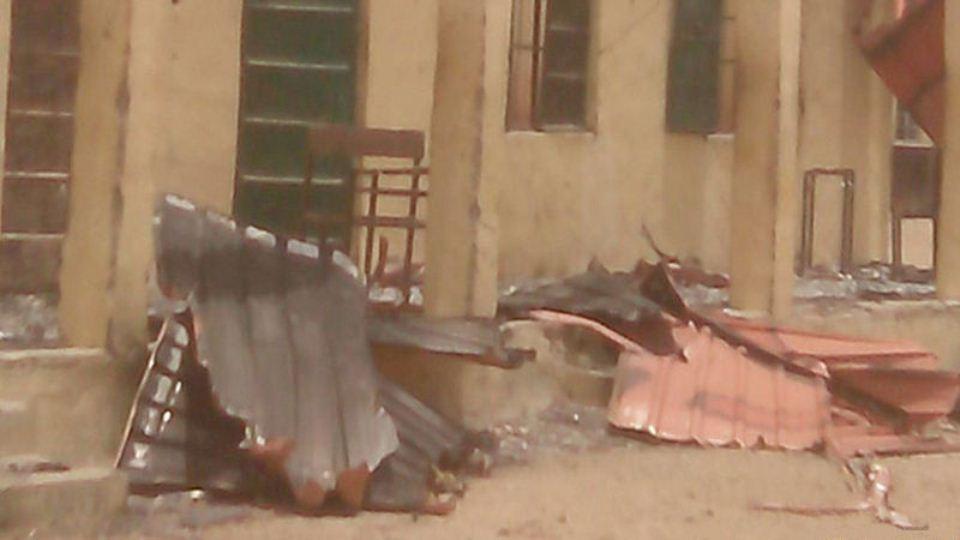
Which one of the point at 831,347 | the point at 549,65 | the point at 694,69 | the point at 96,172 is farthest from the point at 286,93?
the point at 831,347

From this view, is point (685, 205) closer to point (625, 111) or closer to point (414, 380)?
point (625, 111)

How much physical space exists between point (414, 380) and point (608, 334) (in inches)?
54.1

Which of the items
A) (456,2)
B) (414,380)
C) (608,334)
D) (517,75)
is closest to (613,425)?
(608,334)

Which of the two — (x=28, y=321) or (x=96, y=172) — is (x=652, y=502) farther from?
(x=28, y=321)

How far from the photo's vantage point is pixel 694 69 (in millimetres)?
12195

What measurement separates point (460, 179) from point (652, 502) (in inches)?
83.8

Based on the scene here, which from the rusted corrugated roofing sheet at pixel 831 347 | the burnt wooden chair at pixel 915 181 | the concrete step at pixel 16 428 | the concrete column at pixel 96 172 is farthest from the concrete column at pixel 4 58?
the burnt wooden chair at pixel 915 181

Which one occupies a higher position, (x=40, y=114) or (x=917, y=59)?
(x=917, y=59)

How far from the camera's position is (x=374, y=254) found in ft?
34.8

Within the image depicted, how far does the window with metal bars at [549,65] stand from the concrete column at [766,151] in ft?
6.21

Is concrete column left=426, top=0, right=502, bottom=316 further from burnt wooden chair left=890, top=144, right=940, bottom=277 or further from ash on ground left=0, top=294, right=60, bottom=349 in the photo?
burnt wooden chair left=890, top=144, right=940, bottom=277

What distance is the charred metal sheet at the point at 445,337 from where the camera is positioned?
24.7 feet

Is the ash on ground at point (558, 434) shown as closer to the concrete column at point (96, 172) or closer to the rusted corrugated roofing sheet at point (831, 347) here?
the rusted corrugated roofing sheet at point (831, 347)

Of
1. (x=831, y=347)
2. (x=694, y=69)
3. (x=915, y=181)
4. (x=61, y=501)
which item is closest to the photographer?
(x=61, y=501)
